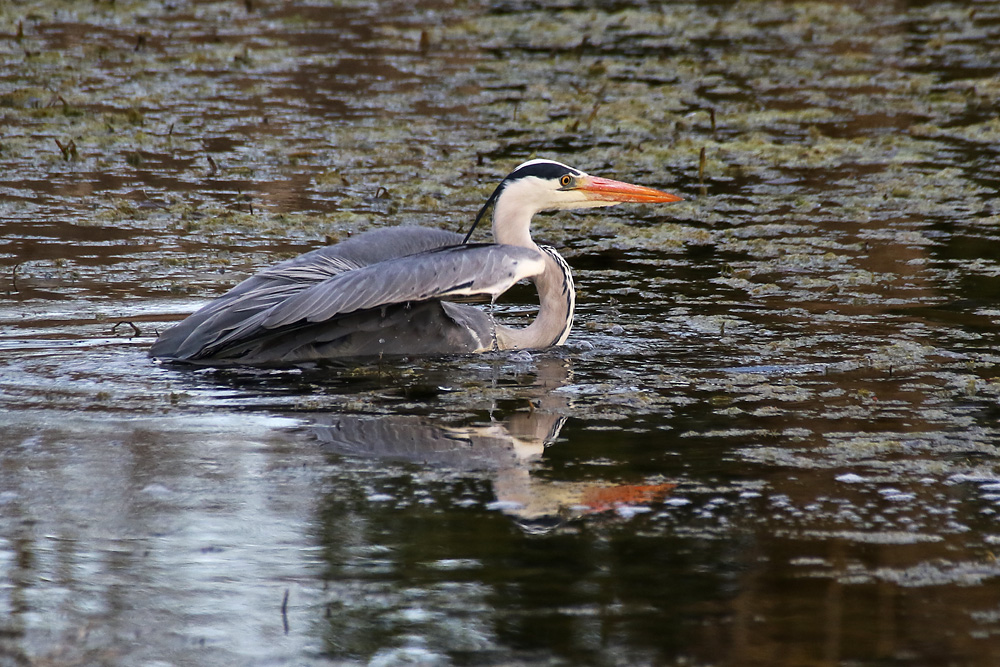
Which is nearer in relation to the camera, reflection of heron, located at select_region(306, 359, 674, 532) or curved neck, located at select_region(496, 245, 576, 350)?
reflection of heron, located at select_region(306, 359, 674, 532)

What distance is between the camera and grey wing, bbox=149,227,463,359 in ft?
19.0

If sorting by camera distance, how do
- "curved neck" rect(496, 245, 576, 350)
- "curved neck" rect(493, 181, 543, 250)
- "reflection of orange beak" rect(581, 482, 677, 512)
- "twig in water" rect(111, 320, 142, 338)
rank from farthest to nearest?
"curved neck" rect(493, 181, 543, 250), "curved neck" rect(496, 245, 576, 350), "twig in water" rect(111, 320, 142, 338), "reflection of orange beak" rect(581, 482, 677, 512)

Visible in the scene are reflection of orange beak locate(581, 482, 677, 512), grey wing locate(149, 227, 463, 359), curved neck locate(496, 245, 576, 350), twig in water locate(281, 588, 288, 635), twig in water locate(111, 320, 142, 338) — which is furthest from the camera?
curved neck locate(496, 245, 576, 350)

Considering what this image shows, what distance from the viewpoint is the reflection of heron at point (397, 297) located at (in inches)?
223

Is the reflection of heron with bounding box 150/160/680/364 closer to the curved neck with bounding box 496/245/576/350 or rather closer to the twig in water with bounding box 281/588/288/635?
the curved neck with bounding box 496/245/576/350

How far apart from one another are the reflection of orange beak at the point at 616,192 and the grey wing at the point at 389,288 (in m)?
0.96

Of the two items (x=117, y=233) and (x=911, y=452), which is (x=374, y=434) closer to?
(x=911, y=452)

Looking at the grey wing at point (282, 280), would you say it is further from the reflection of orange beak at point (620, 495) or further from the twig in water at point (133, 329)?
the reflection of orange beak at point (620, 495)

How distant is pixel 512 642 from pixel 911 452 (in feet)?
6.30

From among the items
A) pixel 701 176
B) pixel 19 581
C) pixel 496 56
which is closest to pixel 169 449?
pixel 19 581

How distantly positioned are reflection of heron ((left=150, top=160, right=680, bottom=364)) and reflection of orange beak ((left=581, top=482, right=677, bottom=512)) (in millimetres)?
1511

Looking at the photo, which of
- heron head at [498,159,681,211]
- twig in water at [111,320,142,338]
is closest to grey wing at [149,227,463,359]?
twig in water at [111,320,142,338]

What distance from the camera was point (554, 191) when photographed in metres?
6.47

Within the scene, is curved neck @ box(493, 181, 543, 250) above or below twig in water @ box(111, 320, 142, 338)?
above
